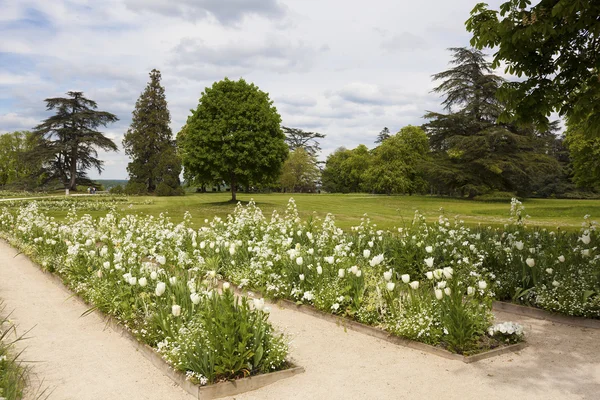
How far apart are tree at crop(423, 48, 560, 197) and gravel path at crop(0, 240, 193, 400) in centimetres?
3433

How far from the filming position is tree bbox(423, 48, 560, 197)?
38406mm

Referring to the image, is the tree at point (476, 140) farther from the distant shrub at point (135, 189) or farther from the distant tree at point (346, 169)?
the distant shrub at point (135, 189)

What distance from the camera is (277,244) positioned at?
921 cm

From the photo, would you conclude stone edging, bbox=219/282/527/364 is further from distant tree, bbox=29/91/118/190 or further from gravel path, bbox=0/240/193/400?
distant tree, bbox=29/91/118/190

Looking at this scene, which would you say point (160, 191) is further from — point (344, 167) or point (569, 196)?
point (569, 196)

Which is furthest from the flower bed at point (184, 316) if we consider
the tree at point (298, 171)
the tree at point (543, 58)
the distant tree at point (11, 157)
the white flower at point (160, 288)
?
the distant tree at point (11, 157)

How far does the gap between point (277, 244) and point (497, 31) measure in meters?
5.32

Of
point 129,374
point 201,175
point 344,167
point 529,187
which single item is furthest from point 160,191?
point 129,374

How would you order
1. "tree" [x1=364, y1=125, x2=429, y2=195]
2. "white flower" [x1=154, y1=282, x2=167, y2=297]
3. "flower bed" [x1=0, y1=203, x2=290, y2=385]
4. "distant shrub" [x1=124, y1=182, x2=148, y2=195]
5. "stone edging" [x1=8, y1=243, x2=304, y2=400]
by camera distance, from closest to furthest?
"stone edging" [x1=8, y1=243, x2=304, y2=400] < "flower bed" [x1=0, y1=203, x2=290, y2=385] < "white flower" [x1=154, y1=282, x2=167, y2=297] < "tree" [x1=364, y1=125, x2=429, y2=195] < "distant shrub" [x1=124, y1=182, x2=148, y2=195]

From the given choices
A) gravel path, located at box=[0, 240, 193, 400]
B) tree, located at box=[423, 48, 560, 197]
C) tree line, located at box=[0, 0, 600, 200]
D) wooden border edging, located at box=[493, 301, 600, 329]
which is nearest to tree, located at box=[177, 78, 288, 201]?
tree line, located at box=[0, 0, 600, 200]

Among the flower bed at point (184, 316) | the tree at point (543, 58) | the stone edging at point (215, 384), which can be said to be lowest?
the stone edging at point (215, 384)

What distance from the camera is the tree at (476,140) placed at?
38.4 m

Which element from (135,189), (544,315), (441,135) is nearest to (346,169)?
(441,135)

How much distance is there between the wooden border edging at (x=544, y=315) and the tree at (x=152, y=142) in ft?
156
